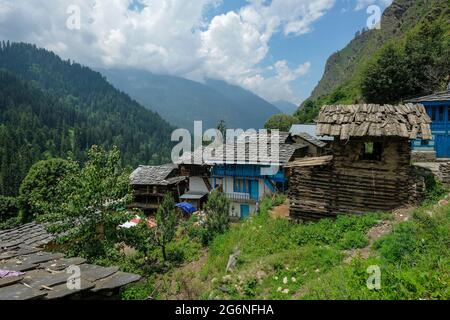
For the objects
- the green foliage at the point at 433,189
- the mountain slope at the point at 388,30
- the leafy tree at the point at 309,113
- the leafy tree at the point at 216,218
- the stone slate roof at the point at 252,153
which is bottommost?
the leafy tree at the point at 216,218

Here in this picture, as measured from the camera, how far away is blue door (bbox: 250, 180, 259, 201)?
99.2 ft

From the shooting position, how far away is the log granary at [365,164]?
46.8ft

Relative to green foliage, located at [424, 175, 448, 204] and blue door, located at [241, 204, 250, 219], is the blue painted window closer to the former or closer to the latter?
blue door, located at [241, 204, 250, 219]

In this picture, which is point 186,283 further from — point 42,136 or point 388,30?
point 42,136

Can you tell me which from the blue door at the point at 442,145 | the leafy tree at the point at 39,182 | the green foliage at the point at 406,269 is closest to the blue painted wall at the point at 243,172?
the blue door at the point at 442,145

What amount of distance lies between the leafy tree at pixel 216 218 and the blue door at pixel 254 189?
8093mm

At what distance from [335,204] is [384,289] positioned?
877 cm

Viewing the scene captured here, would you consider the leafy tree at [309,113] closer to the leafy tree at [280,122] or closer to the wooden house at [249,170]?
the leafy tree at [280,122]

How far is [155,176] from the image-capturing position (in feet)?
138

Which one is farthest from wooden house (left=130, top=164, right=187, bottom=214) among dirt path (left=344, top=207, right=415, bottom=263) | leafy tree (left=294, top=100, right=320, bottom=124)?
leafy tree (left=294, top=100, right=320, bottom=124)

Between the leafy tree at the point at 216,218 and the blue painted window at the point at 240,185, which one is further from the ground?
the blue painted window at the point at 240,185

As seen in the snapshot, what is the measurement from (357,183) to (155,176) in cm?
3107

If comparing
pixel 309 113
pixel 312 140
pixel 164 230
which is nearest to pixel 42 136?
pixel 309 113

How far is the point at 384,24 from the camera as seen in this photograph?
92.2 meters
